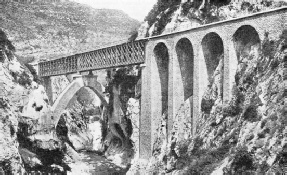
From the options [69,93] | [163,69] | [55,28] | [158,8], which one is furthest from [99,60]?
[55,28]

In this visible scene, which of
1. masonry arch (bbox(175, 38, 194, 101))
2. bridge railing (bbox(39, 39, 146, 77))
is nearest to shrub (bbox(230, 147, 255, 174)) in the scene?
masonry arch (bbox(175, 38, 194, 101))

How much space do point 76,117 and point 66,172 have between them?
19.7 metres

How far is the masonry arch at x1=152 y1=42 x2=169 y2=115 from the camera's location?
38.0m

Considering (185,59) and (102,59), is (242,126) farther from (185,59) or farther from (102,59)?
(102,59)

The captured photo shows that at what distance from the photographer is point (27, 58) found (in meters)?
70.7

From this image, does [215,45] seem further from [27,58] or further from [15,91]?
[27,58]

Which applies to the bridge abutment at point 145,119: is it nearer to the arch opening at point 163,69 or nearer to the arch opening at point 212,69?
the arch opening at point 163,69

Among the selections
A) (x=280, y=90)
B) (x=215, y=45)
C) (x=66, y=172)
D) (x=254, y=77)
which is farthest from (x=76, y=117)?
(x=280, y=90)

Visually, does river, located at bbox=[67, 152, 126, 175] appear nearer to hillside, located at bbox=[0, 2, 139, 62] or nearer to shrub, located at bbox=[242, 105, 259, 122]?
shrub, located at bbox=[242, 105, 259, 122]

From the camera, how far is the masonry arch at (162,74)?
38031mm

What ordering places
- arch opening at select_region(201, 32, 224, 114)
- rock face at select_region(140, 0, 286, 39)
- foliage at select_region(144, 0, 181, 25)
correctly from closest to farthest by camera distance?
arch opening at select_region(201, 32, 224, 114)
rock face at select_region(140, 0, 286, 39)
foliage at select_region(144, 0, 181, 25)

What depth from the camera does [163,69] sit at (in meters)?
38.5

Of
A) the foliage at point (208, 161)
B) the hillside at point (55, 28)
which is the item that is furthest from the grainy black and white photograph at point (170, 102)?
the hillside at point (55, 28)

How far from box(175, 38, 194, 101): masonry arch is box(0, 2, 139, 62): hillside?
33275mm
